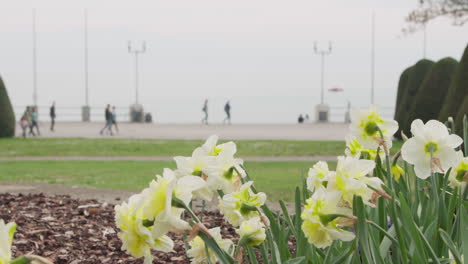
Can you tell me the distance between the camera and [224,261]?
2.01m

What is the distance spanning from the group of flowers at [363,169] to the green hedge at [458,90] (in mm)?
13083

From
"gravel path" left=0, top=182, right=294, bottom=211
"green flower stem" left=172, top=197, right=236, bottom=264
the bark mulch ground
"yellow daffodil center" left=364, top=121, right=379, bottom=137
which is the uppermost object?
"yellow daffodil center" left=364, top=121, right=379, bottom=137

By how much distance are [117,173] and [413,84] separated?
13.5 meters

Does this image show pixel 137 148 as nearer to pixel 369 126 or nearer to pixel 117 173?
pixel 117 173

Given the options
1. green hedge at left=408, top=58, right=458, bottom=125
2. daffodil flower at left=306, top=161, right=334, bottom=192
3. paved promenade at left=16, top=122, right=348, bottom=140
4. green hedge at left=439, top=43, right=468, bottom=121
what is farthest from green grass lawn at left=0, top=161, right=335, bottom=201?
paved promenade at left=16, top=122, right=348, bottom=140

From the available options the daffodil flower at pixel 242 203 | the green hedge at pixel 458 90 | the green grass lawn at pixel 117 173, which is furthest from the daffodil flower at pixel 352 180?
the green hedge at pixel 458 90

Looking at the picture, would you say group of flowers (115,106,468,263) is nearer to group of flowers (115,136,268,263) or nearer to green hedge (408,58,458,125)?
group of flowers (115,136,268,263)

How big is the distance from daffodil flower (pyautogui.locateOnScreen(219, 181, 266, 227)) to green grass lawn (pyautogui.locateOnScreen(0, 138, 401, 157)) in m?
16.3

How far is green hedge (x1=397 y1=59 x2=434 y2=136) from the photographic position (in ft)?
76.1

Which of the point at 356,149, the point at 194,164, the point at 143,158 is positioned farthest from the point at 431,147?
the point at 143,158

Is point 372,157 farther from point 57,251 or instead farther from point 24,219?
point 24,219

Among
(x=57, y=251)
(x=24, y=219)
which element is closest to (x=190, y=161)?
(x=57, y=251)

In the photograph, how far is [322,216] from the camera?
5.91ft

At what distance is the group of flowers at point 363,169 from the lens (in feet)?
5.94
